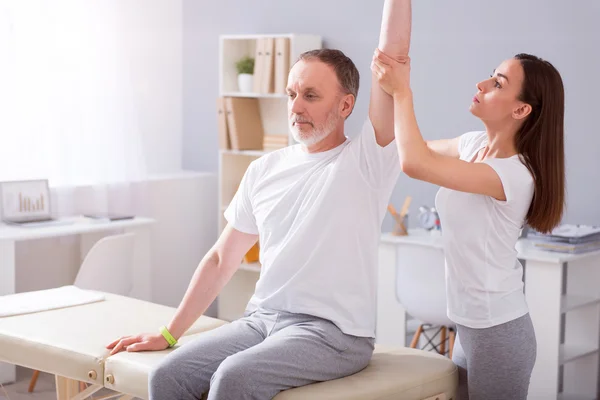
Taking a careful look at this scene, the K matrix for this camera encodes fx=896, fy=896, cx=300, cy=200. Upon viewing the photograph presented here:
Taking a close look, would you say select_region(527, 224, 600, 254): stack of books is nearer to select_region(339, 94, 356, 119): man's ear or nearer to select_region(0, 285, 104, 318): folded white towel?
select_region(339, 94, 356, 119): man's ear

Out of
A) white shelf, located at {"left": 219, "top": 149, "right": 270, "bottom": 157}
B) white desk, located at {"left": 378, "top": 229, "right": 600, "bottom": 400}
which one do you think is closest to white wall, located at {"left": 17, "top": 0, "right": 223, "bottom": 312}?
white shelf, located at {"left": 219, "top": 149, "right": 270, "bottom": 157}

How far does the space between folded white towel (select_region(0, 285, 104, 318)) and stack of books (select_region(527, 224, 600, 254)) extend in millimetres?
1721

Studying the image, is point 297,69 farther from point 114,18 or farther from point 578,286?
point 114,18

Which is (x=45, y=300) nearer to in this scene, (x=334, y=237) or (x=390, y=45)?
(x=334, y=237)

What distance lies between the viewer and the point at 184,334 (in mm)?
2420

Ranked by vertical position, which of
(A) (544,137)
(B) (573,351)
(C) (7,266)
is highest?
(A) (544,137)

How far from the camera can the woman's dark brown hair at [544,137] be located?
1997mm

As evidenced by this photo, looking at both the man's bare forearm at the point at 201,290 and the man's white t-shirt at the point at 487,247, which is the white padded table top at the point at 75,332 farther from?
the man's white t-shirt at the point at 487,247

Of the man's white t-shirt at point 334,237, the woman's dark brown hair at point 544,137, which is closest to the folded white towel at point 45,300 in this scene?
the man's white t-shirt at point 334,237

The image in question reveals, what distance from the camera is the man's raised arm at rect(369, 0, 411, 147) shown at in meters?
1.95

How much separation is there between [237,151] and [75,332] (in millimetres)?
2413

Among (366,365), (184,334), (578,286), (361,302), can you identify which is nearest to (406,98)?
(361,302)

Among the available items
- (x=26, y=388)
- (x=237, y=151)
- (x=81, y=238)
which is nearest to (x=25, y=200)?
(x=81, y=238)

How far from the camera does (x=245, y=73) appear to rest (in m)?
4.75
